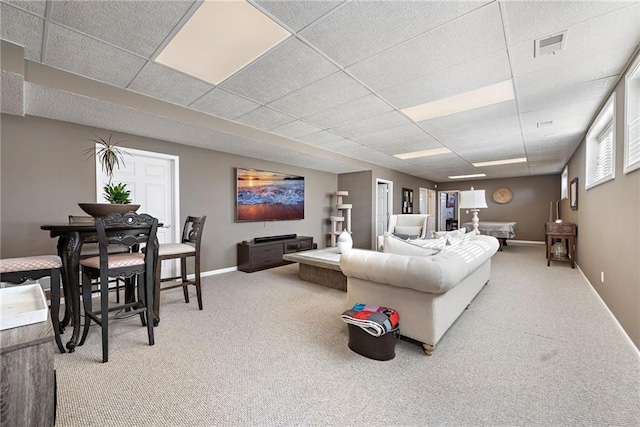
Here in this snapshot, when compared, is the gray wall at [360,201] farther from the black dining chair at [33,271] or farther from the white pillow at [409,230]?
the black dining chair at [33,271]

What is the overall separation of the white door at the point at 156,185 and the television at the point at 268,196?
1094mm

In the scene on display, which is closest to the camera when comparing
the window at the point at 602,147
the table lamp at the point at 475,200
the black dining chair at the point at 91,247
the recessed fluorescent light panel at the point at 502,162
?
the black dining chair at the point at 91,247

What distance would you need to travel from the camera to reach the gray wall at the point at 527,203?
8602 millimetres

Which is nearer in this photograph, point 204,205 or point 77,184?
point 77,184

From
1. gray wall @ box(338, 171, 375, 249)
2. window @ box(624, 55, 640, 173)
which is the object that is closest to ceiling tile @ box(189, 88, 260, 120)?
window @ box(624, 55, 640, 173)

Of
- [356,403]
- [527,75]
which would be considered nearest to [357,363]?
[356,403]

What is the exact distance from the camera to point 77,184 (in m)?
3.23

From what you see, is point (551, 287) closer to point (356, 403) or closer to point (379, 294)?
point (379, 294)

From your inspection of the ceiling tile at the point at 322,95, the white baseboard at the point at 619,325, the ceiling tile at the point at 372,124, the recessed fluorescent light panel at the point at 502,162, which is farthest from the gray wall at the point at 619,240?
the recessed fluorescent light panel at the point at 502,162

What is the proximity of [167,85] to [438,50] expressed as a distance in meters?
2.52

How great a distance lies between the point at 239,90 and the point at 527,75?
280 centimetres

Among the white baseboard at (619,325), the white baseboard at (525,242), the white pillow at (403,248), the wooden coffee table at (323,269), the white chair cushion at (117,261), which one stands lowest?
the white baseboard at (525,242)

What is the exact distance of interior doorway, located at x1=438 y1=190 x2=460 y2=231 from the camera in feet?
37.5

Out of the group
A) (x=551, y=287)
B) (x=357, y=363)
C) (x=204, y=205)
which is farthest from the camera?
(x=204, y=205)
